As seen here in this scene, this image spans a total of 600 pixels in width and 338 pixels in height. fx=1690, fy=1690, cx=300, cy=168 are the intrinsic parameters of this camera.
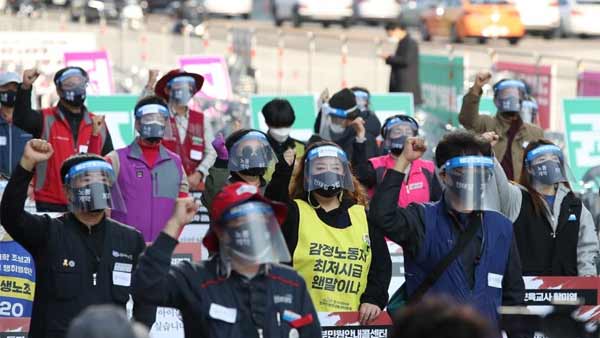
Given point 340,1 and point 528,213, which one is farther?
point 340,1

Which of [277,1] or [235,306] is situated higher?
[277,1]

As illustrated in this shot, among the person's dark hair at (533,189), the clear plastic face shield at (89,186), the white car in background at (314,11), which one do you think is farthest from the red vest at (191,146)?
the white car in background at (314,11)

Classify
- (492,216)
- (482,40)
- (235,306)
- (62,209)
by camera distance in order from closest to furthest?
(235,306)
(492,216)
(62,209)
(482,40)

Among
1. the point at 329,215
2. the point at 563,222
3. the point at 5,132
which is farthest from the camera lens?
the point at 5,132

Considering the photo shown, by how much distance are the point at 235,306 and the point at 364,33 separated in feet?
133

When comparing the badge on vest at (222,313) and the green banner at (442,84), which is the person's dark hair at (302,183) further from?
the green banner at (442,84)

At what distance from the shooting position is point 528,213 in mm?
9680

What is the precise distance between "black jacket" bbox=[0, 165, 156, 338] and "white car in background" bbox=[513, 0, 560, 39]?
34779mm

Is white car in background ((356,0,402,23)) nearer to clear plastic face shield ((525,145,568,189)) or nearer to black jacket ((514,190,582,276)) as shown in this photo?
clear plastic face shield ((525,145,568,189))

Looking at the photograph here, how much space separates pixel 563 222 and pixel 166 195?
8.30 feet

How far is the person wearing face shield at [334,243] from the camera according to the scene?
8.10 meters

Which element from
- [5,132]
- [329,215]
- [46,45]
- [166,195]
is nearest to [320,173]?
[329,215]

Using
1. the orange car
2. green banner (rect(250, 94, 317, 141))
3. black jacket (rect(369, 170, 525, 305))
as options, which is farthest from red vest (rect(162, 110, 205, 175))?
the orange car

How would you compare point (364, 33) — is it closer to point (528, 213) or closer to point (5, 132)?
point (5, 132)
